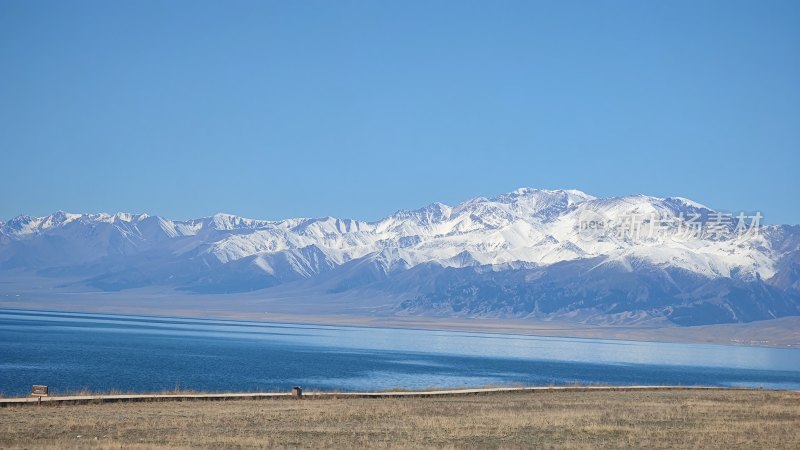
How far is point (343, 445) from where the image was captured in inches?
1642

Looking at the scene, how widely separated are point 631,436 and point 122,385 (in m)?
46.4

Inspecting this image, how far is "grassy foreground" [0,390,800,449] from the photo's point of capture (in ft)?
140

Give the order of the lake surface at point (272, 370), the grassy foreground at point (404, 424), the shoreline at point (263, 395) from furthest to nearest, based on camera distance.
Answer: the lake surface at point (272, 370)
the shoreline at point (263, 395)
the grassy foreground at point (404, 424)

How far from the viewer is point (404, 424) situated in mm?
49812

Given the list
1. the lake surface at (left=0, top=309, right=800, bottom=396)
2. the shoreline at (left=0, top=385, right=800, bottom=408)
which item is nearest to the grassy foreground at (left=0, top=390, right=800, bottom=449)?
the shoreline at (left=0, top=385, right=800, bottom=408)

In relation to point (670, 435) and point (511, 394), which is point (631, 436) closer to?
point (670, 435)

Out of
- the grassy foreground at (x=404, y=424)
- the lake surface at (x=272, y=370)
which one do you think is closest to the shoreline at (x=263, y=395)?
the grassy foreground at (x=404, y=424)

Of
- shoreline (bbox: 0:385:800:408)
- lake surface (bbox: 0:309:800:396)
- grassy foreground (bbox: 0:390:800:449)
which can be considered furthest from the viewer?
lake surface (bbox: 0:309:800:396)

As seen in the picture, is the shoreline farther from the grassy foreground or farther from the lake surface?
the lake surface

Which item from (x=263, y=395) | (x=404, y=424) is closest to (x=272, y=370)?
(x=263, y=395)

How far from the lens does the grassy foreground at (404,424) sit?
42656 millimetres

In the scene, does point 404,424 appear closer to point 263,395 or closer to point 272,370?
point 263,395

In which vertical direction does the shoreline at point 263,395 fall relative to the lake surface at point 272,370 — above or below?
above

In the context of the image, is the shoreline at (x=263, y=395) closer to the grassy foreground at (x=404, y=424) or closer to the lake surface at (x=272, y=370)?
the grassy foreground at (x=404, y=424)
